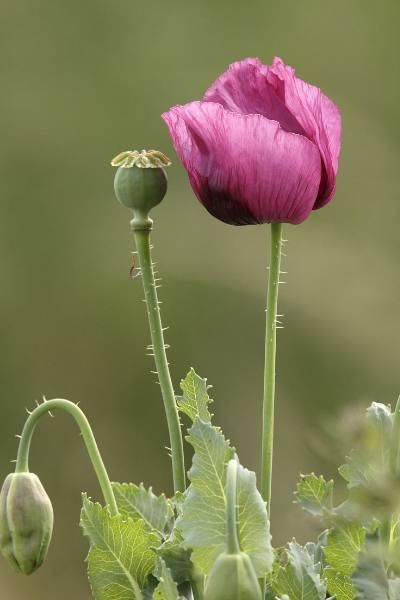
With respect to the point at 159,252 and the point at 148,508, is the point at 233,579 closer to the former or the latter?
the point at 148,508

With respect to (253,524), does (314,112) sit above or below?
above

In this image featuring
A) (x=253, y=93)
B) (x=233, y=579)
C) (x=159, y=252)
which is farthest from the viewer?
(x=159, y=252)

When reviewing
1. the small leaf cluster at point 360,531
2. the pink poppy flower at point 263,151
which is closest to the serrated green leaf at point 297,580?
the small leaf cluster at point 360,531

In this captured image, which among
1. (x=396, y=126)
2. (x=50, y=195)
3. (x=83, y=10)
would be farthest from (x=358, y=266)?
(x=83, y=10)

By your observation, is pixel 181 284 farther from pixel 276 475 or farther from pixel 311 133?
pixel 311 133

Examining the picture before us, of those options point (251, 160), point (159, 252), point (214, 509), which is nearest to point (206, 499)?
point (214, 509)

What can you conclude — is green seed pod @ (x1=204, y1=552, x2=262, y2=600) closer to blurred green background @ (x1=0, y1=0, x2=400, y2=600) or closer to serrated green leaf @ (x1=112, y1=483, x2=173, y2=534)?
serrated green leaf @ (x1=112, y1=483, x2=173, y2=534)

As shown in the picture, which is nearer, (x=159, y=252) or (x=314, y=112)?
(x=314, y=112)
